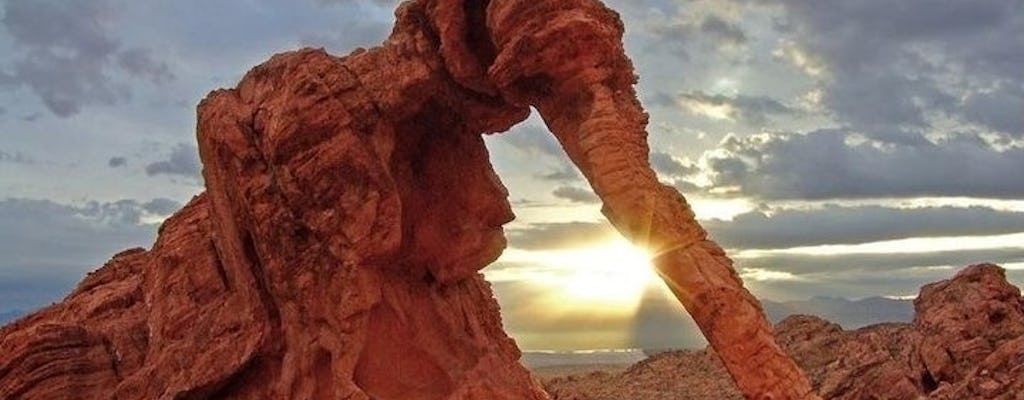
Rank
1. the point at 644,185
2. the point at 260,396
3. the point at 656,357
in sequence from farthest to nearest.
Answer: the point at 656,357 < the point at 260,396 < the point at 644,185

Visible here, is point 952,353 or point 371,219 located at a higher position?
point 371,219

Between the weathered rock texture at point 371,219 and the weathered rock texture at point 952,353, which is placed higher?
the weathered rock texture at point 371,219

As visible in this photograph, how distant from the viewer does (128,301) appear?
90.4 ft

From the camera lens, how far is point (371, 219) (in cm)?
2203

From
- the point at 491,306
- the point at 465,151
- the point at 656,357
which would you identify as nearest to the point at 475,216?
the point at 465,151

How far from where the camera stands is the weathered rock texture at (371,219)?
19.7m

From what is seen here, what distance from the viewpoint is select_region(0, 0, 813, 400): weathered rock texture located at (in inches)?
774

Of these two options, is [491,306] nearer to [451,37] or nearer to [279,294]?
[279,294]

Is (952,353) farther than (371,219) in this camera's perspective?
Yes

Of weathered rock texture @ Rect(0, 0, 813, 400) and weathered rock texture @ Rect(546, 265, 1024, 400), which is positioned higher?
weathered rock texture @ Rect(0, 0, 813, 400)

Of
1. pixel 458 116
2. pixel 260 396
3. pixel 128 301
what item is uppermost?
pixel 458 116

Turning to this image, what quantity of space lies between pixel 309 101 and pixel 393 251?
11.9 feet

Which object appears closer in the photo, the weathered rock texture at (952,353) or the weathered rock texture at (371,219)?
the weathered rock texture at (371,219)

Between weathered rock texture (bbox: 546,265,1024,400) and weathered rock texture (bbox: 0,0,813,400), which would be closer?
weathered rock texture (bbox: 0,0,813,400)
